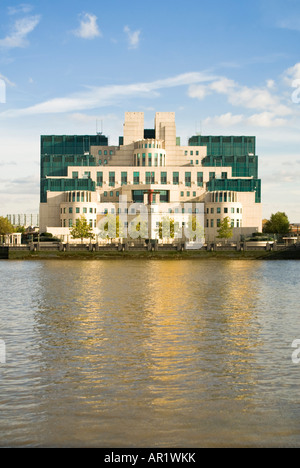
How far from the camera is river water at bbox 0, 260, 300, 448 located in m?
16.6

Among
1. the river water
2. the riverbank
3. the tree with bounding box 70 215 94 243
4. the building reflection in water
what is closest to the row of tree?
the tree with bounding box 70 215 94 243

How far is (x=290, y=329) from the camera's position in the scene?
34.0 m

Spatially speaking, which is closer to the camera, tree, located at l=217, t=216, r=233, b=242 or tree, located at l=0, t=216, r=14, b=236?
tree, located at l=217, t=216, r=233, b=242

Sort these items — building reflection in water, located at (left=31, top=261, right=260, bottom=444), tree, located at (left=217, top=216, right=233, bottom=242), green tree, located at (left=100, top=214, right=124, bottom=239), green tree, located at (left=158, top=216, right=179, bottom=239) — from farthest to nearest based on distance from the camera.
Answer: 1. tree, located at (left=217, top=216, right=233, bottom=242)
2. green tree, located at (left=100, top=214, right=124, bottom=239)
3. green tree, located at (left=158, top=216, right=179, bottom=239)
4. building reflection in water, located at (left=31, top=261, right=260, bottom=444)

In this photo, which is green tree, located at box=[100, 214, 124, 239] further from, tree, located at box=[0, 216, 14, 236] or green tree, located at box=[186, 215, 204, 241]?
tree, located at box=[0, 216, 14, 236]

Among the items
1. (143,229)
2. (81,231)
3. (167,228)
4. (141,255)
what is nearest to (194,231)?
(167,228)

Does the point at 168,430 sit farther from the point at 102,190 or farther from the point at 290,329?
the point at 102,190

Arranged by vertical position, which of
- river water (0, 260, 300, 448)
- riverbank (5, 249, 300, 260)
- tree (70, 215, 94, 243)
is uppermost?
tree (70, 215, 94, 243)

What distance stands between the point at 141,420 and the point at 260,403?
4.24 m

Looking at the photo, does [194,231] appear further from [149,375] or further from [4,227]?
[149,375]

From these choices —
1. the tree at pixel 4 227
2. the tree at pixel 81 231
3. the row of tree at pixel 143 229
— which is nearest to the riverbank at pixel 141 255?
the row of tree at pixel 143 229

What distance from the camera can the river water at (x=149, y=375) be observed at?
54.6 ft

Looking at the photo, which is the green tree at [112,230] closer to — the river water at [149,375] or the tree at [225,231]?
the tree at [225,231]
